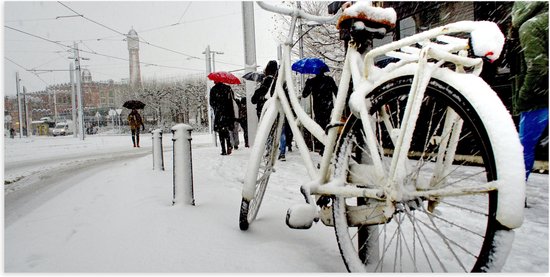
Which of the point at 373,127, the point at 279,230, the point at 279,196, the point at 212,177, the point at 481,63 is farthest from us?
the point at 212,177

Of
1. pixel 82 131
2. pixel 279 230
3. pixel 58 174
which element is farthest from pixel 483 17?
pixel 82 131

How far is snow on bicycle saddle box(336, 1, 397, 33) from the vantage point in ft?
5.79

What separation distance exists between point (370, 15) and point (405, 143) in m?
0.67

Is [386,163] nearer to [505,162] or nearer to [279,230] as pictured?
[505,162]

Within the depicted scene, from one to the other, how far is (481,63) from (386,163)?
1.92ft

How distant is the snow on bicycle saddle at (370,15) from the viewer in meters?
1.76

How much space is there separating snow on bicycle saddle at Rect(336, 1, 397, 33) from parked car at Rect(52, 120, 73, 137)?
45.3 m

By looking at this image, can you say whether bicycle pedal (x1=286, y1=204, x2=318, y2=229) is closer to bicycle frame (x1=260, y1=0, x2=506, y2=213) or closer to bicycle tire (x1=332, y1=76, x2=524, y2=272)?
bicycle frame (x1=260, y1=0, x2=506, y2=213)

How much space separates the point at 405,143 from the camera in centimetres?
145

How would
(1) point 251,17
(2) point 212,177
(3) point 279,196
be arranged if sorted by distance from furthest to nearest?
(1) point 251,17 → (2) point 212,177 → (3) point 279,196

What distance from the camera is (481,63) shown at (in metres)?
1.40

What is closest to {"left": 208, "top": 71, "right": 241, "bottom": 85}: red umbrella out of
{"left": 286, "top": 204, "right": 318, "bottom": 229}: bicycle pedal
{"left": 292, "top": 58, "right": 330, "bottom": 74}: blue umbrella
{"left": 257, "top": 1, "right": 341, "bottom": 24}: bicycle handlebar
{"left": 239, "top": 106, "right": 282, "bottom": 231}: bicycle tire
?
{"left": 292, "top": 58, "right": 330, "bottom": 74}: blue umbrella

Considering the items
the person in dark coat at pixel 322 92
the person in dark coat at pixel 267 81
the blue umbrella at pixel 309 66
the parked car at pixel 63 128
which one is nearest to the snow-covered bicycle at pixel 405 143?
the blue umbrella at pixel 309 66

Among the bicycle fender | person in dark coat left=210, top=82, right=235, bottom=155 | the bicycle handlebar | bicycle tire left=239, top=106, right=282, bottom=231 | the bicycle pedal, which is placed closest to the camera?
the bicycle fender
